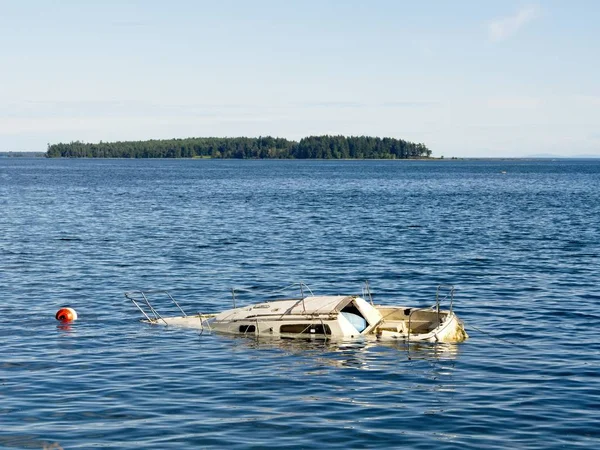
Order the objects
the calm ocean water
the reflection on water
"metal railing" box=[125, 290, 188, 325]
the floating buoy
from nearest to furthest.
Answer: the calm ocean water, the reflection on water, the floating buoy, "metal railing" box=[125, 290, 188, 325]

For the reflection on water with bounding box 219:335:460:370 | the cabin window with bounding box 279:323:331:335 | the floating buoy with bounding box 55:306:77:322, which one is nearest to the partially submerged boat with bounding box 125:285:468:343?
the cabin window with bounding box 279:323:331:335

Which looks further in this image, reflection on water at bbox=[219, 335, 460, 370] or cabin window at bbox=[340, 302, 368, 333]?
cabin window at bbox=[340, 302, 368, 333]

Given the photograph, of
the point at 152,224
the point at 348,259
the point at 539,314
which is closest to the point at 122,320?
the point at 539,314

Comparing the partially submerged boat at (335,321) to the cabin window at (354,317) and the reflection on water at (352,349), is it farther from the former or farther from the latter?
the reflection on water at (352,349)

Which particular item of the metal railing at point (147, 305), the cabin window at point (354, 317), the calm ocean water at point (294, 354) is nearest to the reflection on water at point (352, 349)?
the calm ocean water at point (294, 354)

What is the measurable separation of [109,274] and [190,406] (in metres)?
27.4

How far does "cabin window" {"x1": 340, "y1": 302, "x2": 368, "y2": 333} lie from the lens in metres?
33.0

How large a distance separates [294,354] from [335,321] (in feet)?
8.72

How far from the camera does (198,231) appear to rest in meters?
77.1

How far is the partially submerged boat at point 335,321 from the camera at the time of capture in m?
32.3

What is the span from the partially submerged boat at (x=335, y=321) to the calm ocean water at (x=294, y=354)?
758 mm

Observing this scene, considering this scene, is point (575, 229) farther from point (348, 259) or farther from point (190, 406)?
point (190, 406)

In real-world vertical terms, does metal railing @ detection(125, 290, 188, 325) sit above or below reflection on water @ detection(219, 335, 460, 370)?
above

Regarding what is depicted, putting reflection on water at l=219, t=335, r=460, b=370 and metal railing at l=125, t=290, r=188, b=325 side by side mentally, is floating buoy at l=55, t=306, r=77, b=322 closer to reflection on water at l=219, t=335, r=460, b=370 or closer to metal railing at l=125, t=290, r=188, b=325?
metal railing at l=125, t=290, r=188, b=325
